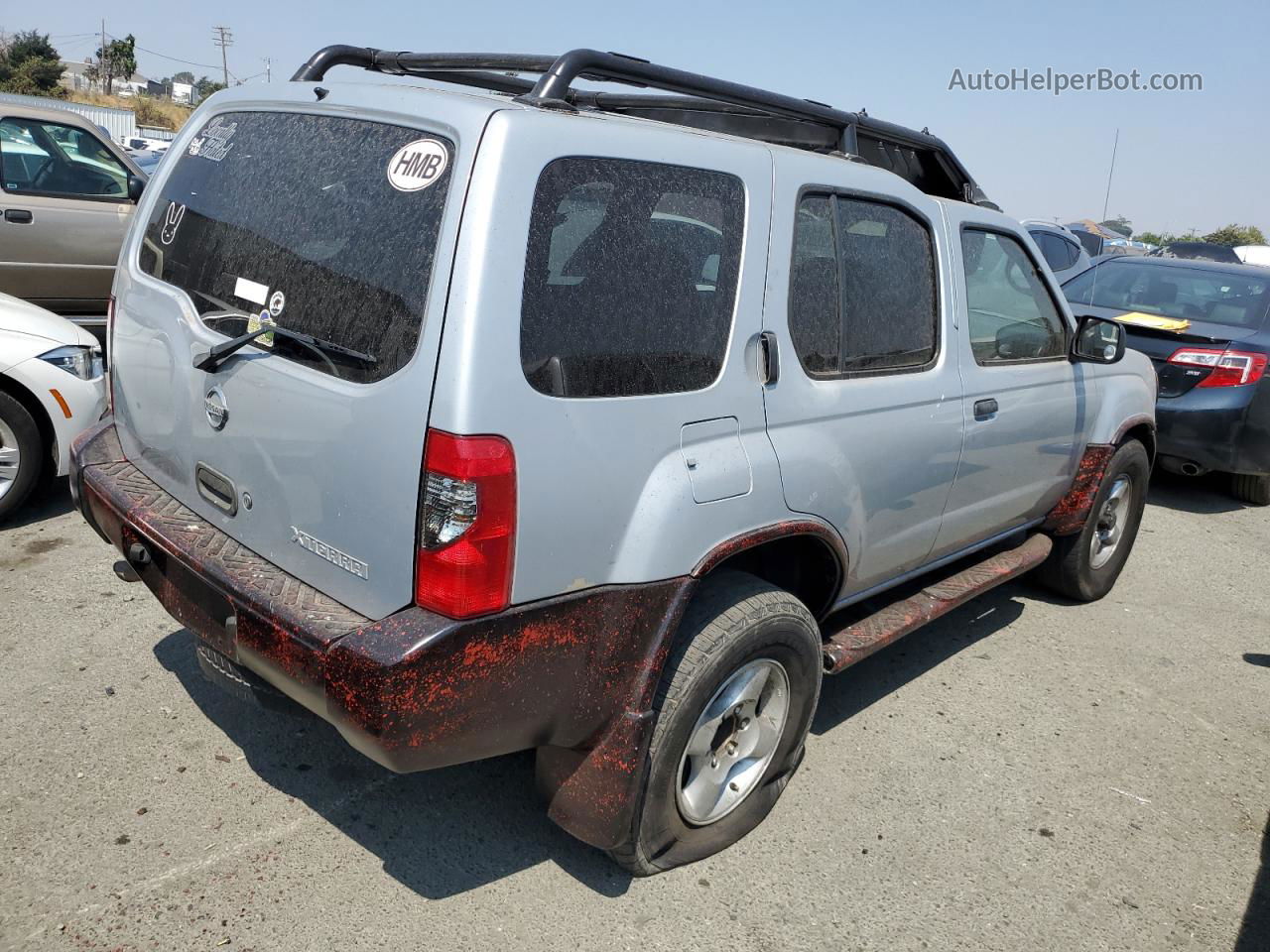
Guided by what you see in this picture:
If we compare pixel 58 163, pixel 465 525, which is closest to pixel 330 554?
pixel 465 525

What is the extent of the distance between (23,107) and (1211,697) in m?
7.89

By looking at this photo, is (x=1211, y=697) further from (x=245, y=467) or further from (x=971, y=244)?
(x=245, y=467)

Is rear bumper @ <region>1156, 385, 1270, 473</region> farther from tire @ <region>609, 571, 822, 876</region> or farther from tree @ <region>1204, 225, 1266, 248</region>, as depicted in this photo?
tree @ <region>1204, 225, 1266, 248</region>

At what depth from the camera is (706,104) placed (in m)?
3.50

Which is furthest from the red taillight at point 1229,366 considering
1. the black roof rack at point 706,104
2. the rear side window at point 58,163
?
the rear side window at point 58,163

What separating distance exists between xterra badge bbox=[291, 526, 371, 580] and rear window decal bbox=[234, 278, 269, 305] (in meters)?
0.59

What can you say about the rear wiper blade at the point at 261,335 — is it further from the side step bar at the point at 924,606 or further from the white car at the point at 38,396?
the white car at the point at 38,396

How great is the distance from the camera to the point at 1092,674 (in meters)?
4.47

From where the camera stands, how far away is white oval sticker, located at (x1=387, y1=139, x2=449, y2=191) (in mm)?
2250

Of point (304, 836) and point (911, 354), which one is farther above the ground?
point (911, 354)

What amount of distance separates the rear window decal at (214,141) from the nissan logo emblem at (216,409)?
751 millimetres

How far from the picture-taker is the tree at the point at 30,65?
50312mm

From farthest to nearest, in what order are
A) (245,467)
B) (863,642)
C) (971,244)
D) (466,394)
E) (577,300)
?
(971,244), (863,642), (245,467), (577,300), (466,394)

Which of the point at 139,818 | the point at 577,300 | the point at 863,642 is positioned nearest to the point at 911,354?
the point at 863,642
